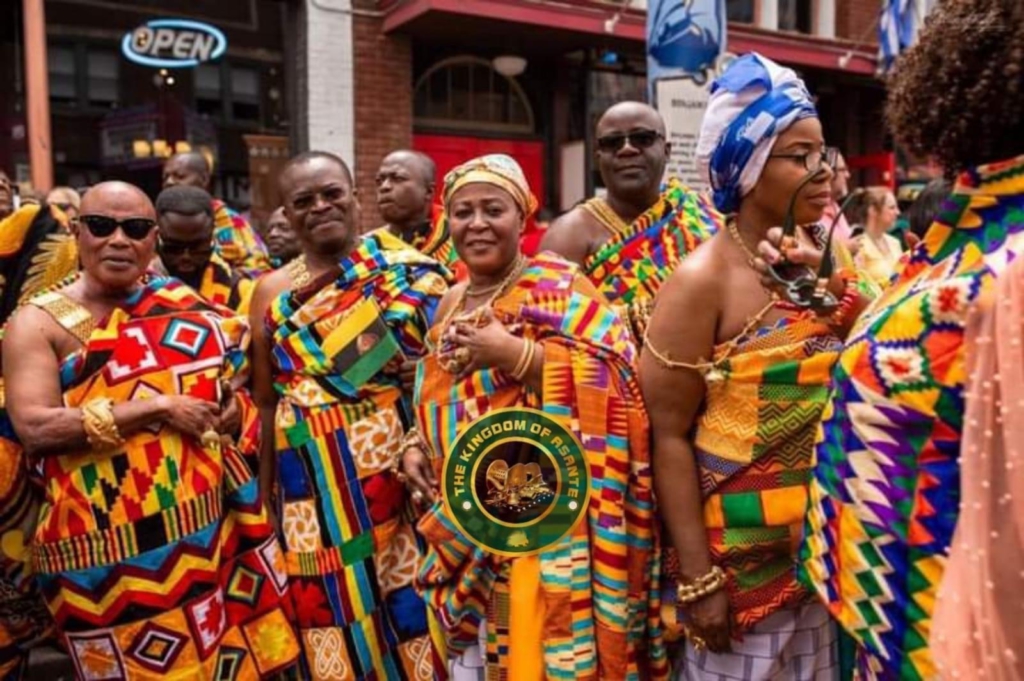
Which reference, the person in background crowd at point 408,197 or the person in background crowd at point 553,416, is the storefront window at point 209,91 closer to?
the person in background crowd at point 408,197

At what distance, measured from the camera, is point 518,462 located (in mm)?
2438

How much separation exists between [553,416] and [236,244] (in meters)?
3.97

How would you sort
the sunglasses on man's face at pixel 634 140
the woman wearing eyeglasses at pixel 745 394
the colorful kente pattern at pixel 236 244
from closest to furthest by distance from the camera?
the woman wearing eyeglasses at pixel 745 394
the sunglasses on man's face at pixel 634 140
the colorful kente pattern at pixel 236 244

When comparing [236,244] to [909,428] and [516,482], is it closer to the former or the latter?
[516,482]

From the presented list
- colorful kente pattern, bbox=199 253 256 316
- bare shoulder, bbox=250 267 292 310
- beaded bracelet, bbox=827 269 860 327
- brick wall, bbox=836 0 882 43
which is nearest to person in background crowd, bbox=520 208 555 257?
bare shoulder, bbox=250 267 292 310

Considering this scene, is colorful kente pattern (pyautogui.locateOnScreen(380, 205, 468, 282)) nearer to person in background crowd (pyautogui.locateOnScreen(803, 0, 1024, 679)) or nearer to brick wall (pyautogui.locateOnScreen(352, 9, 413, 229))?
person in background crowd (pyautogui.locateOnScreen(803, 0, 1024, 679))

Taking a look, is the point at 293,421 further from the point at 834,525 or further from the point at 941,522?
the point at 941,522

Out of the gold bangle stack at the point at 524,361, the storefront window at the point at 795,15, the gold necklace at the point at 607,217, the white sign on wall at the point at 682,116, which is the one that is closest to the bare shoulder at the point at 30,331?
the gold bangle stack at the point at 524,361

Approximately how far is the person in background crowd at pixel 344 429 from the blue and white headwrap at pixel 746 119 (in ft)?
4.52

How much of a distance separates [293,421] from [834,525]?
2212mm

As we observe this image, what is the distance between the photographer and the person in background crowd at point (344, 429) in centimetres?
340

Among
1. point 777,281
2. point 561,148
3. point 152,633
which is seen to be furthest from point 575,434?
point 561,148

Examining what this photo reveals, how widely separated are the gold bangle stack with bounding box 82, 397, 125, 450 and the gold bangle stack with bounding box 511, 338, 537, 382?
1.29m

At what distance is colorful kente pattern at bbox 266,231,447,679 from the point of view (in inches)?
134
